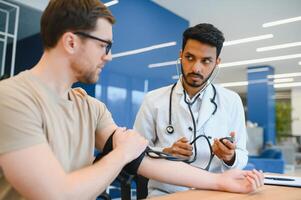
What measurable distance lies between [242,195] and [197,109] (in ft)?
2.37

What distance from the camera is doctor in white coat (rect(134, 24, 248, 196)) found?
1.62 metres

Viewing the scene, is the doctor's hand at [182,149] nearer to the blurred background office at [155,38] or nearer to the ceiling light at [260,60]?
the blurred background office at [155,38]

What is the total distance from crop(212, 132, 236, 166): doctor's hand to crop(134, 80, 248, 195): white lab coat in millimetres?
107

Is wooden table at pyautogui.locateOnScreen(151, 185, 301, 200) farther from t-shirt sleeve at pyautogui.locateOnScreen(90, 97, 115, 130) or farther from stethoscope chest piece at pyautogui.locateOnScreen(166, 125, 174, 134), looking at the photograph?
stethoscope chest piece at pyautogui.locateOnScreen(166, 125, 174, 134)

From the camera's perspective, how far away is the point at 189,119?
5.45 feet

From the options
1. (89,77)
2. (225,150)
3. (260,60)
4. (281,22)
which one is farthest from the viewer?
(260,60)

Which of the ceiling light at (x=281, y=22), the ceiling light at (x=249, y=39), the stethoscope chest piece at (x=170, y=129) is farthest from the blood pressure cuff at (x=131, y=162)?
the ceiling light at (x=249, y=39)

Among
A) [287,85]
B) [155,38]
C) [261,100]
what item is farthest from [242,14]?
[287,85]

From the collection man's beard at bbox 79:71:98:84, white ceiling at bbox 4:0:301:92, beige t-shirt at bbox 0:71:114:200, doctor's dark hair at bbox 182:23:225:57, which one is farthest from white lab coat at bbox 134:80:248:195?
white ceiling at bbox 4:0:301:92

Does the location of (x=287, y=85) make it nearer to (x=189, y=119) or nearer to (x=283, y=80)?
(x=283, y=80)

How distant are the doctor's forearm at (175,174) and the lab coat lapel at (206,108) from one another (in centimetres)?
47

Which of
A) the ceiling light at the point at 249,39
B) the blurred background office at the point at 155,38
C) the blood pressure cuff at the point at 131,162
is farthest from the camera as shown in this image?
the ceiling light at the point at 249,39

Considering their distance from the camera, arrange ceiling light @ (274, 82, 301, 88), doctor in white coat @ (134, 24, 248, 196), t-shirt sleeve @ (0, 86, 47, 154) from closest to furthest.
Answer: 1. t-shirt sleeve @ (0, 86, 47, 154)
2. doctor in white coat @ (134, 24, 248, 196)
3. ceiling light @ (274, 82, 301, 88)

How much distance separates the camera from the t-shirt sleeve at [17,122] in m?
0.76
